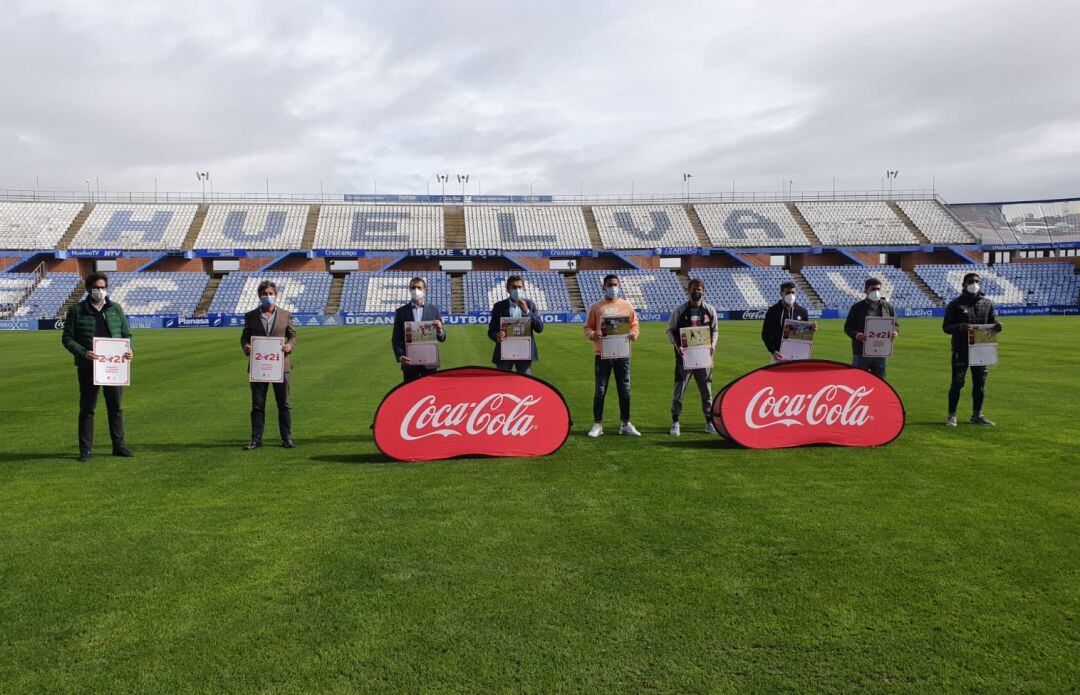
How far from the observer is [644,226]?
63938 mm

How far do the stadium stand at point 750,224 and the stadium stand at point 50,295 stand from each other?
52106 millimetres

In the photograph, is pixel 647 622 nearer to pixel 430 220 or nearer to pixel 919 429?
pixel 919 429

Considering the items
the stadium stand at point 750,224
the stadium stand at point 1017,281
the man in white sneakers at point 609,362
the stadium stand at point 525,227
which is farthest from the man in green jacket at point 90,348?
the stadium stand at point 750,224

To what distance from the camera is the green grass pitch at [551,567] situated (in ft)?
10.8

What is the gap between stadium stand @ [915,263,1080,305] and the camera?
53.1m

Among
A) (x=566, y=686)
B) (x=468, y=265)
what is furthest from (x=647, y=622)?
(x=468, y=265)

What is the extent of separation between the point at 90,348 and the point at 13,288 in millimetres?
54196

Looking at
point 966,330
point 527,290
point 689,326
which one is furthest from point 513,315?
point 527,290

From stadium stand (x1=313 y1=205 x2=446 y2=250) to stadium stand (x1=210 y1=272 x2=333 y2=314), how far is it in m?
5.58

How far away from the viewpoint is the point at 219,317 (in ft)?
155

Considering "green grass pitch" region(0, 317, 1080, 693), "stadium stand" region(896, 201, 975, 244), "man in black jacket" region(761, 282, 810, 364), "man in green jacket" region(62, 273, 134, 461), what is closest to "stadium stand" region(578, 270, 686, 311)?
"stadium stand" region(896, 201, 975, 244)

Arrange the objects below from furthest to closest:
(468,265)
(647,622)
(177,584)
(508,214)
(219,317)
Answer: (508,214) → (468,265) → (219,317) → (177,584) → (647,622)

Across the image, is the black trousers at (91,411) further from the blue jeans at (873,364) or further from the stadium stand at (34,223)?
the stadium stand at (34,223)

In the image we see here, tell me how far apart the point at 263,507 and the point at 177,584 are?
5.51 ft
